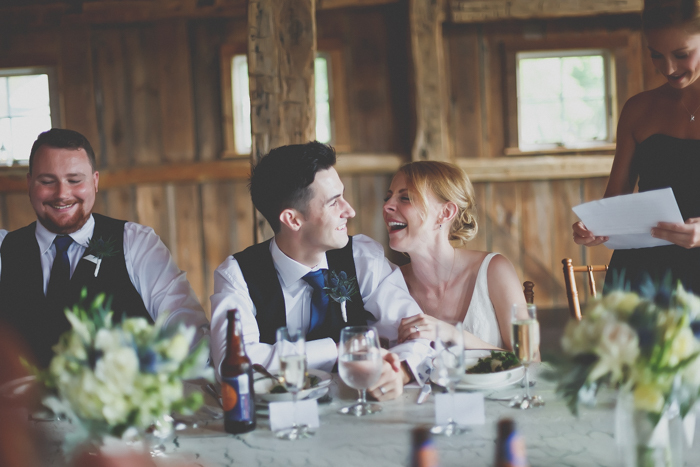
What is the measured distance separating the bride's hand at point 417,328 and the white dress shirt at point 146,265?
0.76 metres

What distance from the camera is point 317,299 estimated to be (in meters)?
2.00

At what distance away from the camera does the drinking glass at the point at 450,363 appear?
49.4 inches

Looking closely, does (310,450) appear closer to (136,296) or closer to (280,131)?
(136,296)

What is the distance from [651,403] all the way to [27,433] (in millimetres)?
1223

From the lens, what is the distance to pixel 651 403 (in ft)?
3.10

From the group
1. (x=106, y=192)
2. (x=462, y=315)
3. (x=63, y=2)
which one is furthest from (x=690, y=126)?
(x=63, y=2)

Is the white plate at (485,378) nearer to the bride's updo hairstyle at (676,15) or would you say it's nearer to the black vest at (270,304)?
the black vest at (270,304)

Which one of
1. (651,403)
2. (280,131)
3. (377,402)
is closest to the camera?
(651,403)

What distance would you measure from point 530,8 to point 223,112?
2399mm

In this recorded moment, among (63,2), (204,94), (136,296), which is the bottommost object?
(136,296)

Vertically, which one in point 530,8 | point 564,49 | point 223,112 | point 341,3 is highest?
point 341,3

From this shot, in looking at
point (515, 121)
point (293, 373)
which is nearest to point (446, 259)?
point (293, 373)

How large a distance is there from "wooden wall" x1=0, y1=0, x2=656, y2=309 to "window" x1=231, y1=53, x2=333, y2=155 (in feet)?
0.35

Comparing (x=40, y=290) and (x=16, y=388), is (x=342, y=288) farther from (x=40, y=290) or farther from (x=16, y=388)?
(x=40, y=290)
